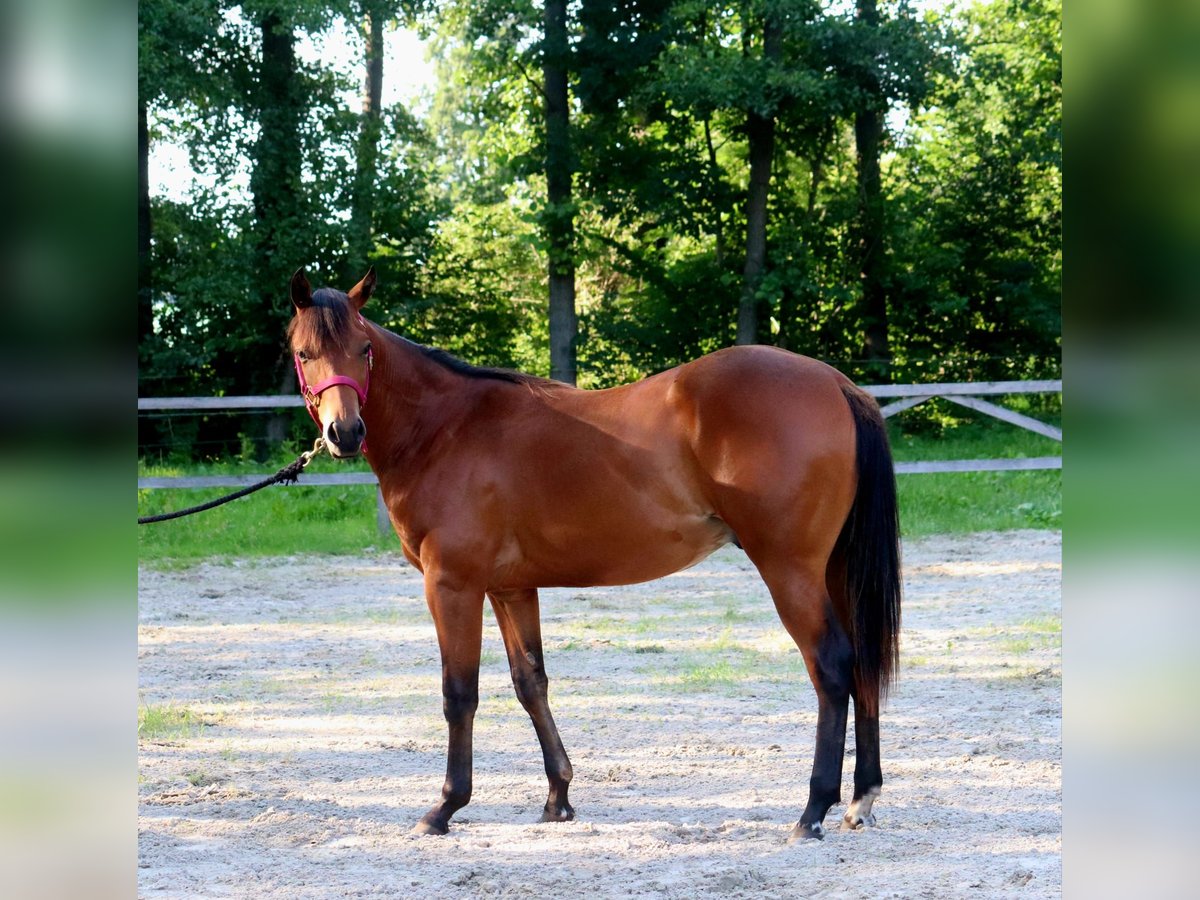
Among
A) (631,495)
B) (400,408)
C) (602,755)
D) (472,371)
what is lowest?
(602,755)

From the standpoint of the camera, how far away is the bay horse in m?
3.67

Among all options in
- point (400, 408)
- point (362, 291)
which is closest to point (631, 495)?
point (400, 408)

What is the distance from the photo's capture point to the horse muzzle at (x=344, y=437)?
11.8ft

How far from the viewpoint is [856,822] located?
12.2 feet

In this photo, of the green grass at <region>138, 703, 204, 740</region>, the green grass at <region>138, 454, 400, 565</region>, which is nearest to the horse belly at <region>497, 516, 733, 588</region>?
the green grass at <region>138, 703, 204, 740</region>

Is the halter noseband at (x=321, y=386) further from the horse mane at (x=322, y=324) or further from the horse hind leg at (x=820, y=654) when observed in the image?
the horse hind leg at (x=820, y=654)

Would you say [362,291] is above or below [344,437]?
above

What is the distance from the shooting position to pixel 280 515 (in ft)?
36.3

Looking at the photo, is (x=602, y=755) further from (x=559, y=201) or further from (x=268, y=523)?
(x=559, y=201)

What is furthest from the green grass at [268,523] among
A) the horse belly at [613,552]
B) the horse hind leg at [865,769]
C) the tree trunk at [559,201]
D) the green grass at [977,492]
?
the horse hind leg at [865,769]

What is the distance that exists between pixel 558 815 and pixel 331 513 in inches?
310

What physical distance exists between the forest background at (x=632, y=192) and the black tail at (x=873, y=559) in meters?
12.6

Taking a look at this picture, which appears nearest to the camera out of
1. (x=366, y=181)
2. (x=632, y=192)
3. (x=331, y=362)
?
(x=331, y=362)

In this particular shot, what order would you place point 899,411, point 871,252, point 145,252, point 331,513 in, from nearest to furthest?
point 899,411 < point 331,513 < point 145,252 < point 871,252
